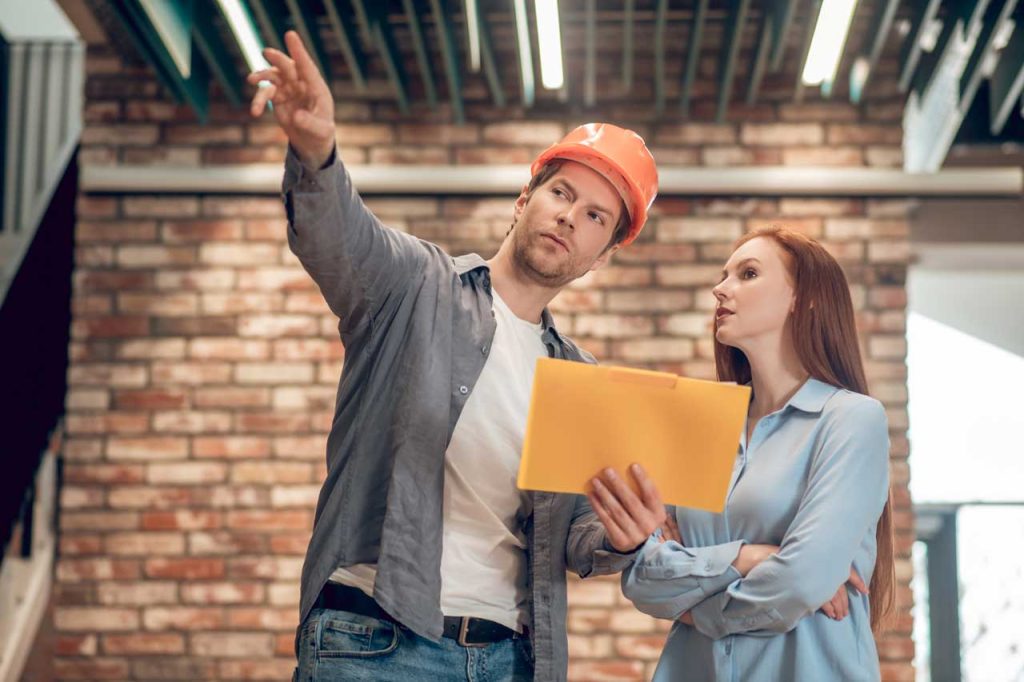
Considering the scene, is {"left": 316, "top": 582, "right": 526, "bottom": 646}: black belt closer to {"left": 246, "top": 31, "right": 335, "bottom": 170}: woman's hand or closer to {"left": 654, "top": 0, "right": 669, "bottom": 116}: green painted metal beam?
{"left": 246, "top": 31, "right": 335, "bottom": 170}: woman's hand

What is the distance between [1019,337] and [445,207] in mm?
4374

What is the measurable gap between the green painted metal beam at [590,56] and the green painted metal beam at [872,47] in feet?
3.15

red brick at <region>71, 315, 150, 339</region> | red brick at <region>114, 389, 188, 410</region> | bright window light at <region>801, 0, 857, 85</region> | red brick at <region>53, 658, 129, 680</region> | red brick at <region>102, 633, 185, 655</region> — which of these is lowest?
red brick at <region>53, 658, 129, 680</region>

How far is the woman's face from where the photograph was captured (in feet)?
6.85

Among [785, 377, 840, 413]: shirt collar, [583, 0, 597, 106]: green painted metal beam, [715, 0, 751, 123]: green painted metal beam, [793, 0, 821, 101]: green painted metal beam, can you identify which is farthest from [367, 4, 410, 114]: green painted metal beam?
[785, 377, 840, 413]: shirt collar

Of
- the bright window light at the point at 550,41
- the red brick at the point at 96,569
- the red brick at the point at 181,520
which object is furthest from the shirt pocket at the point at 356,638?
the red brick at the point at 96,569

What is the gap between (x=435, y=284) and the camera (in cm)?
194

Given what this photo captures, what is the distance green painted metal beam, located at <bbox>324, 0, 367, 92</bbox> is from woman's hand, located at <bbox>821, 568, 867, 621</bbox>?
2.68 metres

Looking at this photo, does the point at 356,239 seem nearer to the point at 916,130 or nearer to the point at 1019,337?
the point at 916,130

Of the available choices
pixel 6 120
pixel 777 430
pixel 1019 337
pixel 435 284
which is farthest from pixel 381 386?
pixel 1019 337

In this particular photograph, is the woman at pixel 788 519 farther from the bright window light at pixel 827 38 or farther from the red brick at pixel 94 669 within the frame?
the red brick at pixel 94 669

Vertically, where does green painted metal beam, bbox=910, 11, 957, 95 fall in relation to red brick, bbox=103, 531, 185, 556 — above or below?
above

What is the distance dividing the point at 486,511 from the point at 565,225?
0.54 meters

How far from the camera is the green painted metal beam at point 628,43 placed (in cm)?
379
